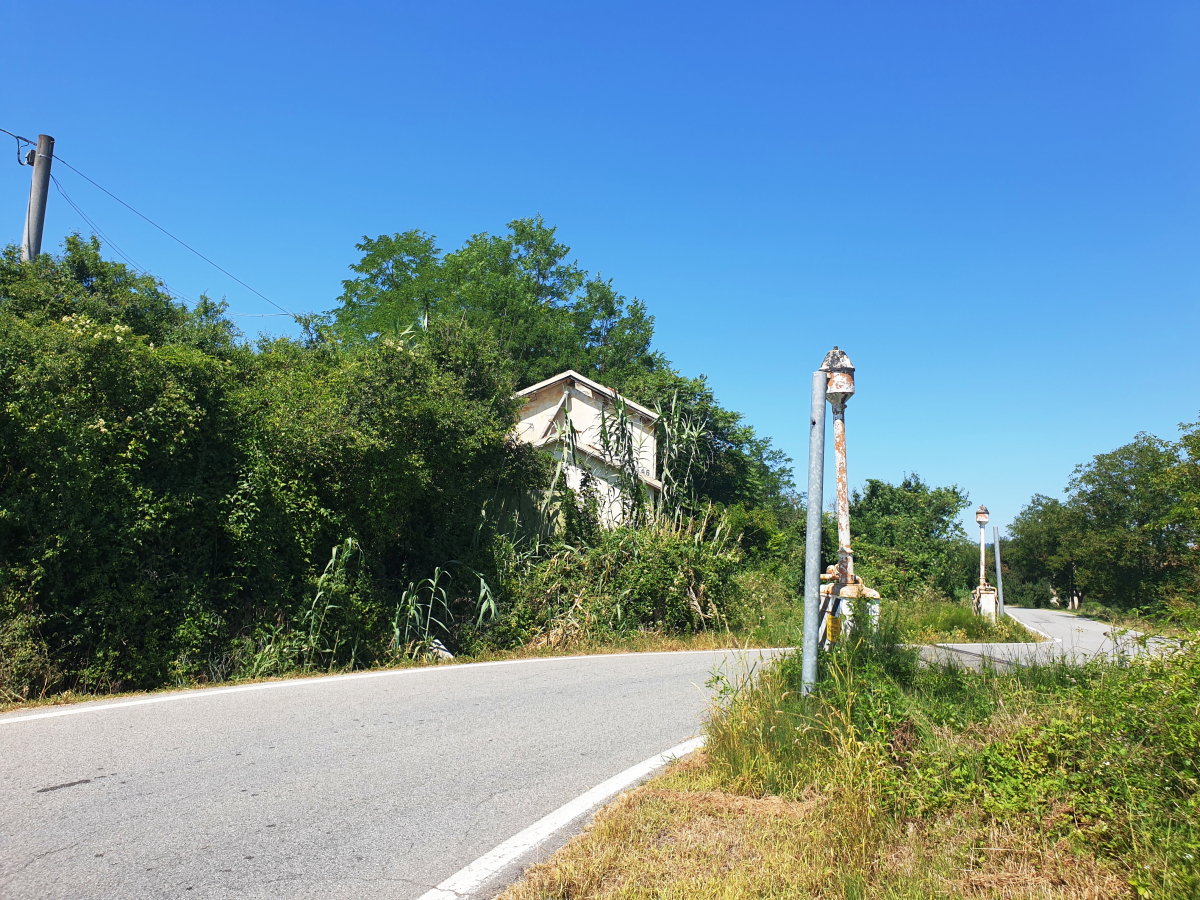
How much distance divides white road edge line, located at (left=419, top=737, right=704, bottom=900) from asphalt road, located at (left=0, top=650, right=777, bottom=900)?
8 centimetres

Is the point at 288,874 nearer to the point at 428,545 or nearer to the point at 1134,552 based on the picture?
the point at 428,545

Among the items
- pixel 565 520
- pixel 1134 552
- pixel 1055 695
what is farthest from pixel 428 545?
pixel 1134 552

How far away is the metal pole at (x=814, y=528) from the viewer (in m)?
5.18

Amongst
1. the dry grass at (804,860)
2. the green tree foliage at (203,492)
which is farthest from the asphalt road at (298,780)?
the green tree foliage at (203,492)

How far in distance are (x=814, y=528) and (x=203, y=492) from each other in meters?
7.27

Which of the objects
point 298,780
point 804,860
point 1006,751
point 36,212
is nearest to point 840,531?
point 1006,751

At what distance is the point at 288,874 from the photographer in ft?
12.8

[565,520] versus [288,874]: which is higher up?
[565,520]

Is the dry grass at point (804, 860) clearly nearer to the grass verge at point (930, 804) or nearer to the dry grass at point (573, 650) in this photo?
the grass verge at point (930, 804)

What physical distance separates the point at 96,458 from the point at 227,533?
5.67ft

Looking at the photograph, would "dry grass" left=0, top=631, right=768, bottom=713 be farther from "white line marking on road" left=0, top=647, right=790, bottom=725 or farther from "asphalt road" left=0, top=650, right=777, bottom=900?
"asphalt road" left=0, top=650, right=777, bottom=900

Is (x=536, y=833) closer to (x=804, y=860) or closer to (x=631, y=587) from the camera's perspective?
(x=804, y=860)

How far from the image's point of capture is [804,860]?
3.87 metres

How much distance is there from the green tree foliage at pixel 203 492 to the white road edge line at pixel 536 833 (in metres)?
5.60
